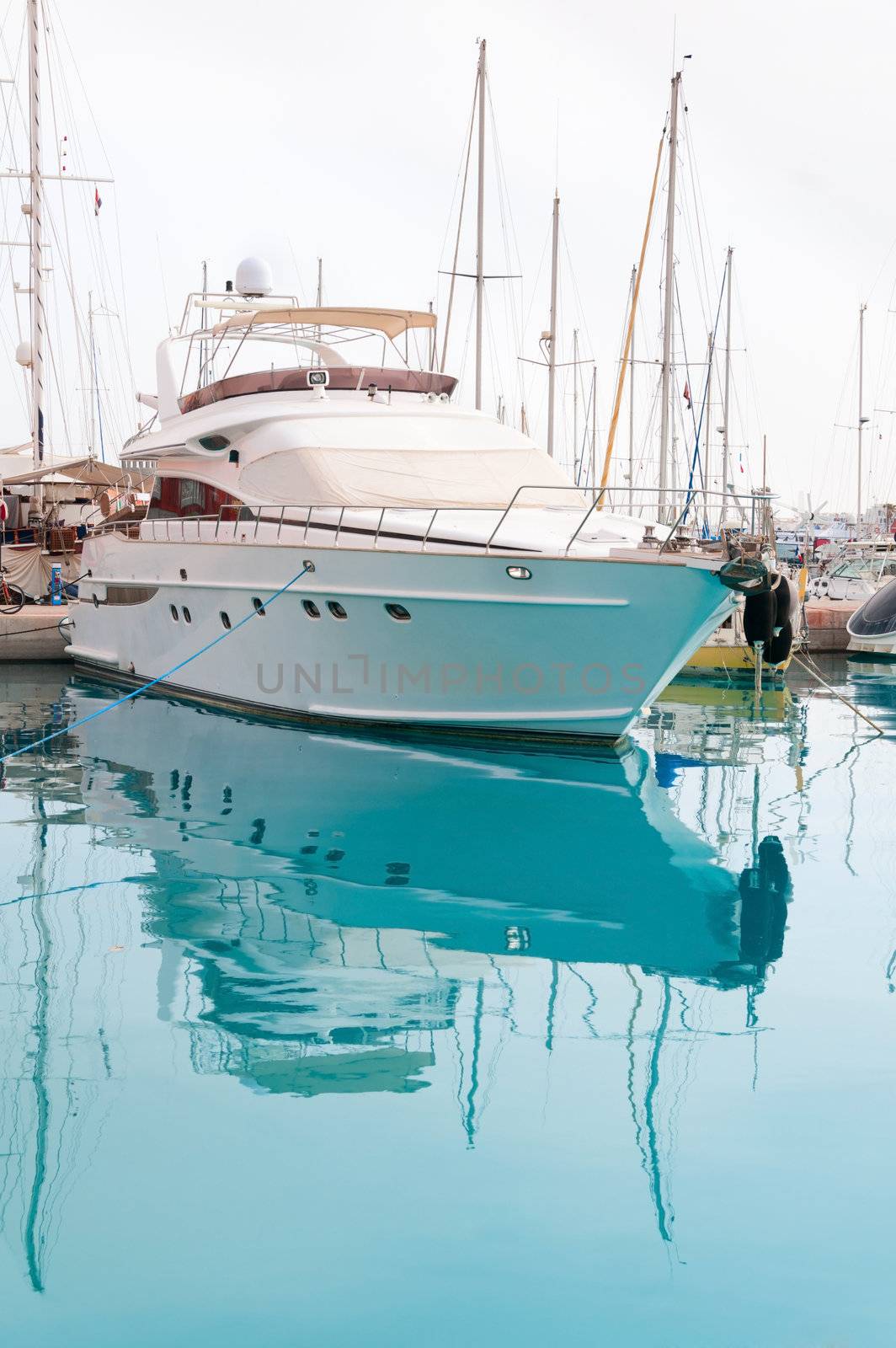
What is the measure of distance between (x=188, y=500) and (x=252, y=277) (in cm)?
518

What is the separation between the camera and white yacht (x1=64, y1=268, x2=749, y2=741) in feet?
35.1

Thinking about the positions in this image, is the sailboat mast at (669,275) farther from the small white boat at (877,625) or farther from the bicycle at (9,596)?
the bicycle at (9,596)

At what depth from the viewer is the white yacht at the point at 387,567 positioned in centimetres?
1070

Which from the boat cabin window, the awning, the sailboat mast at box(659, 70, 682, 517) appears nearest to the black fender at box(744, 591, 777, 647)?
the boat cabin window

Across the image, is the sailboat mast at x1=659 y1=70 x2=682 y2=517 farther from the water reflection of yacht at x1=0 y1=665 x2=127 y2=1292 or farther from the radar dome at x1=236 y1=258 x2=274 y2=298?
the water reflection of yacht at x1=0 y1=665 x2=127 y2=1292

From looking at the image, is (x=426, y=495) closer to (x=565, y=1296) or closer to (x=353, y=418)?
(x=353, y=418)

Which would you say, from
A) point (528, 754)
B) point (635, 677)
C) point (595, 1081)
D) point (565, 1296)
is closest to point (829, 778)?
point (635, 677)

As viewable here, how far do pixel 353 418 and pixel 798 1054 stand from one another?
9707 millimetres

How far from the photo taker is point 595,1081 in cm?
473

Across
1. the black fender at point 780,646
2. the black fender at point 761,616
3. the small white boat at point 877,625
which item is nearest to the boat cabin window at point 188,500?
the black fender at point 761,616

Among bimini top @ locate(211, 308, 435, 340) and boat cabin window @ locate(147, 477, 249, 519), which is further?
bimini top @ locate(211, 308, 435, 340)

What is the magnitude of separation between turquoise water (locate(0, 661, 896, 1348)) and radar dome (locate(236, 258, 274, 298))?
10720 millimetres

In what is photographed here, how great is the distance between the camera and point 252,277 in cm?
1820

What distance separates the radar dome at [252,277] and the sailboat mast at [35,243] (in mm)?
8514
